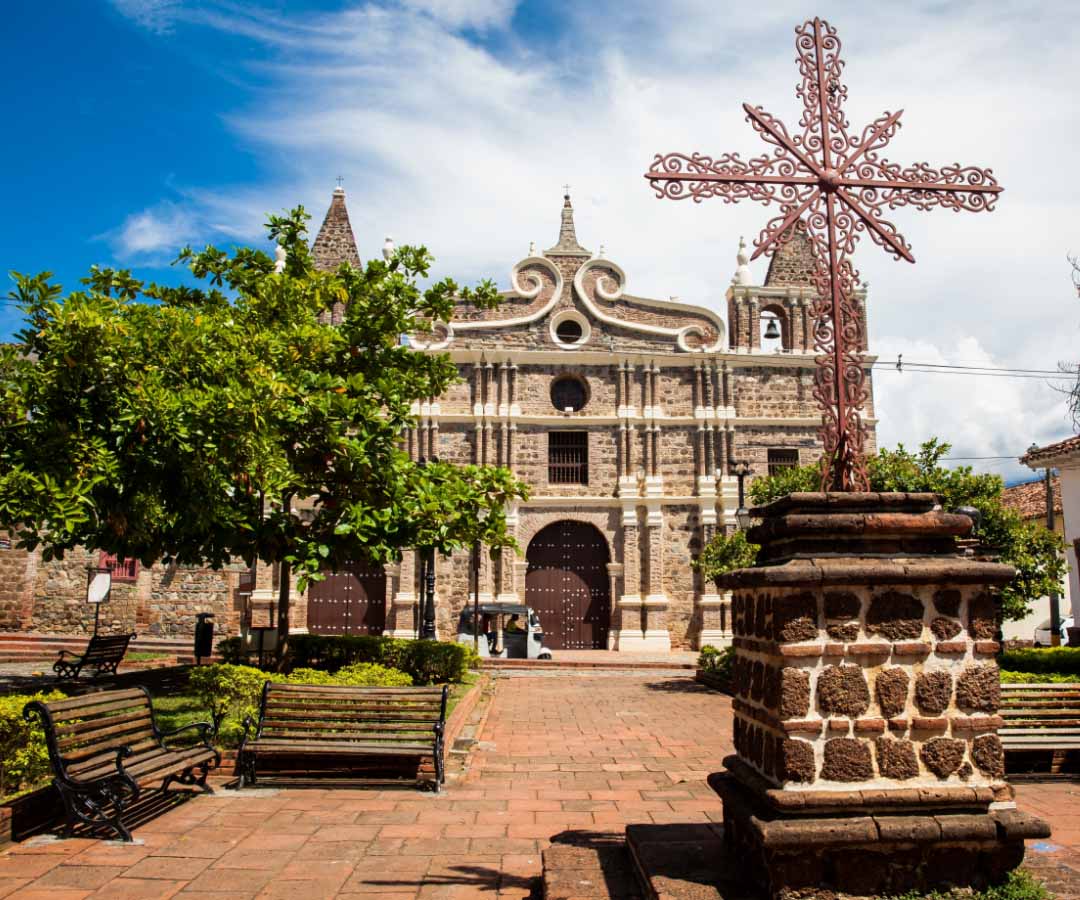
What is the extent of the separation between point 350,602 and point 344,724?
17.4 metres

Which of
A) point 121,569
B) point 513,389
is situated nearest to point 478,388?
point 513,389

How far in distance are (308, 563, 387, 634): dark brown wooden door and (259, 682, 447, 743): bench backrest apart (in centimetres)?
1680

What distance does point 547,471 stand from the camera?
24.9 meters

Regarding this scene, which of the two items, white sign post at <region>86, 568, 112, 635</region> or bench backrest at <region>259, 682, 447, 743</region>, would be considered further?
white sign post at <region>86, 568, 112, 635</region>

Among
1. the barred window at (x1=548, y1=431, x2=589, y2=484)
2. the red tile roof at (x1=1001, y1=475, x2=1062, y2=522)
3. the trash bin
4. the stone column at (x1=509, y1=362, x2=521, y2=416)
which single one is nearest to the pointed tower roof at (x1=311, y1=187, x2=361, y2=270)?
the stone column at (x1=509, y1=362, x2=521, y2=416)

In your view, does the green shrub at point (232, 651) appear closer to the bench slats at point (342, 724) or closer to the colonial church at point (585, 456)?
the bench slats at point (342, 724)

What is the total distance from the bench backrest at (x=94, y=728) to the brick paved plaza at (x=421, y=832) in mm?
503

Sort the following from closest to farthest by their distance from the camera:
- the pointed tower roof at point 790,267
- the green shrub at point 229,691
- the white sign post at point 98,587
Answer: the green shrub at point 229,691 → the white sign post at point 98,587 → the pointed tower roof at point 790,267

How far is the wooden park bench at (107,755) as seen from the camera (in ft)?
17.7

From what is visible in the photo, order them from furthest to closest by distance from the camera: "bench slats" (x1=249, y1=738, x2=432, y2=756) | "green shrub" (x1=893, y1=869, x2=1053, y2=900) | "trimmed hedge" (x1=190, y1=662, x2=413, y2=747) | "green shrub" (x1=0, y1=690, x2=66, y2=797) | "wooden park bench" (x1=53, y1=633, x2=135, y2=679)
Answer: "wooden park bench" (x1=53, y1=633, x2=135, y2=679)
"trimmed hedge" (x1=190, y1=662, x2=413, y2=747)
"bench slats" (x1=249, y1=738, x2=432, y2=756)
"green shrub" (x1=0, y1=690, x2=66, y2=797)
"green shrub" (x1=893, y1=869, x2=1053, y2=900)

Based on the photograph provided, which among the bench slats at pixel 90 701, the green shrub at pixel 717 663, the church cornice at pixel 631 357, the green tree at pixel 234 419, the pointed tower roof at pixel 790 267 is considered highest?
the pointed tower roof at pixel 790 267

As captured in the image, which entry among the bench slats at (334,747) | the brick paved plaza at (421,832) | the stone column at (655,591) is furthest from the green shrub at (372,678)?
the stone column at (655,591)

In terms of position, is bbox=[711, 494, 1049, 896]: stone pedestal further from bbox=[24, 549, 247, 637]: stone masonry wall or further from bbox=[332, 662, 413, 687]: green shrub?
bbox=[24, 549, 247, 637]: stone masonry wall

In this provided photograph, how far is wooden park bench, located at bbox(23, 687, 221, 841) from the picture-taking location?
5391 millimetres
